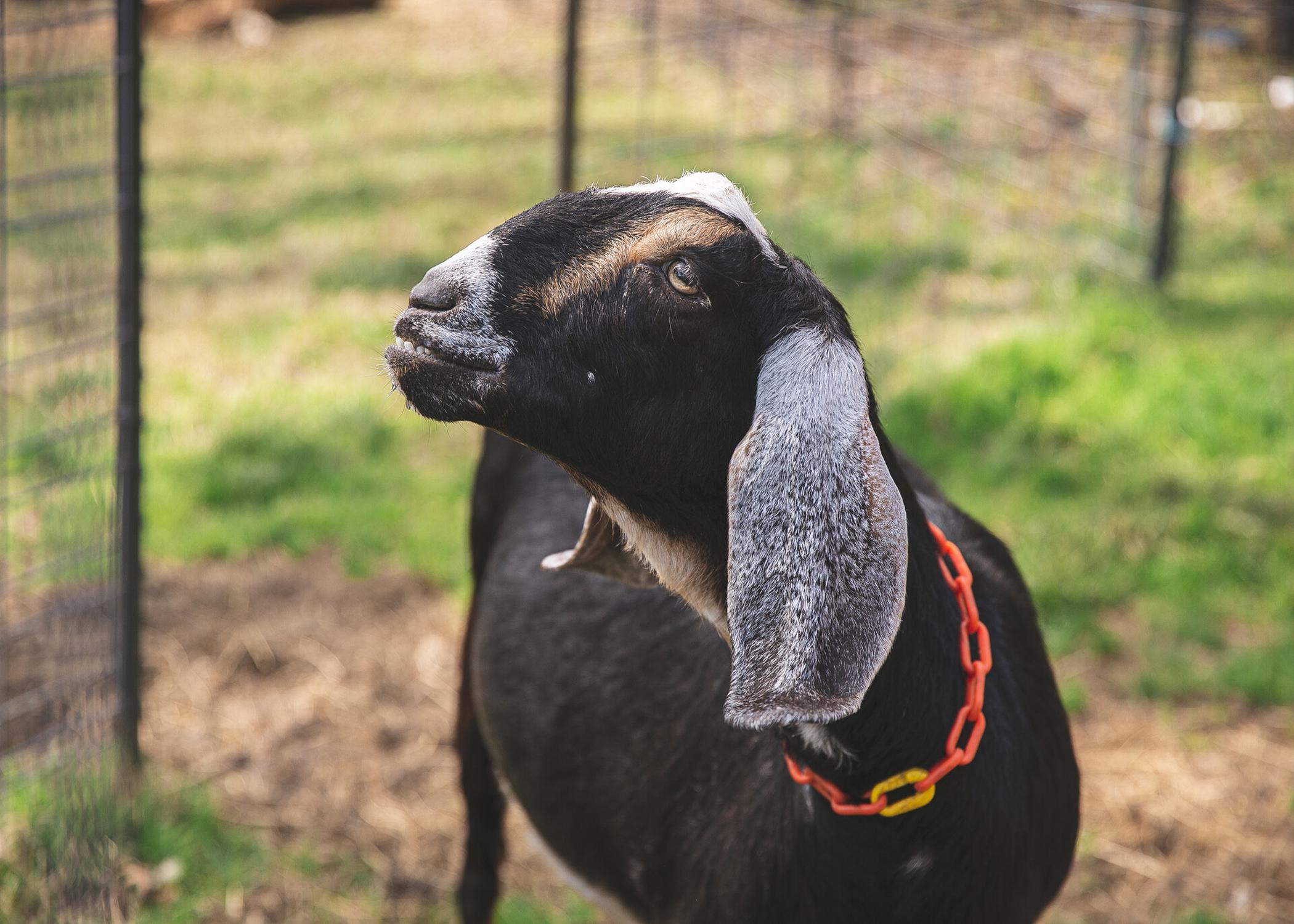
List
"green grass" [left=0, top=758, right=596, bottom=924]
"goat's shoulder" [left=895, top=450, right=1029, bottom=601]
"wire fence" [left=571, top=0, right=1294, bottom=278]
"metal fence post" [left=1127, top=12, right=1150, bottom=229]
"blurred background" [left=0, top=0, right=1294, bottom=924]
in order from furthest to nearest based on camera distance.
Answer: "wire fence" [left=571, top=0, right=1294, bottom=278], "metal fence post" [left=1127, top=12, right=1150, bottom=229], "blurred background" [left=0, top=0, right=1294, bottom=924], "green grass" [left=0, top=758, right=596, bottom=924], "goat's shoulder" [left=895, top=450, right=1029, bottom=601]

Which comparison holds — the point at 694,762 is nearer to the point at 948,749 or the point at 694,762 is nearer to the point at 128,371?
the point at 948,749

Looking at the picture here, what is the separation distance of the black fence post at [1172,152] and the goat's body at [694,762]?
14.4 feet

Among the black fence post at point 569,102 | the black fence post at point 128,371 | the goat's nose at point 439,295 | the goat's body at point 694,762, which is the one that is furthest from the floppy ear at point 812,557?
the black fence post at point 569,102

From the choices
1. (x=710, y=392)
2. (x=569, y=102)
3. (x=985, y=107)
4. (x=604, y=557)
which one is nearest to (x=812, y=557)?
(x=710, y=392)

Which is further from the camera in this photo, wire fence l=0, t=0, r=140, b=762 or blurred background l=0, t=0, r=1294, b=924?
blurred background l=0, t=0, r=1294, b=924

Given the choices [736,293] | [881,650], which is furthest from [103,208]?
[881,650]

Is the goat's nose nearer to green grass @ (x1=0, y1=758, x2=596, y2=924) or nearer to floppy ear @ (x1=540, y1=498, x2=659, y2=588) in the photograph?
floppy ear @ (x1=540, y1=498, x2=659, y2=588)

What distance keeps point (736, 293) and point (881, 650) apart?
1.71 feet

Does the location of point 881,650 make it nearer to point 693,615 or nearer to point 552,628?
point 693,615

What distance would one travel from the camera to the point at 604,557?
2422mm

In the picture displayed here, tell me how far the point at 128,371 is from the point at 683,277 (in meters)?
2.31

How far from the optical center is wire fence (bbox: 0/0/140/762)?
11.3 feet

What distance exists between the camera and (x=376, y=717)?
4168 mm

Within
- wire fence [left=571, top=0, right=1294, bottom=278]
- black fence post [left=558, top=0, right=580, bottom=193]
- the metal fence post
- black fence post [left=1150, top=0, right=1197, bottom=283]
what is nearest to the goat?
black fence post [left=558, top=0, right=580, bottom=193]
